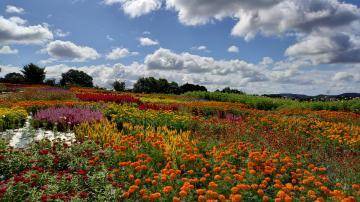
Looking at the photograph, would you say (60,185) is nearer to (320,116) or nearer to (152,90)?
(320,116)

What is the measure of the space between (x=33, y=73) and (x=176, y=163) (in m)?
41.8

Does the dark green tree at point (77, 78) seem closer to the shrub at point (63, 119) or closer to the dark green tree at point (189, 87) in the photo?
the dark green tree at point (189, 87)

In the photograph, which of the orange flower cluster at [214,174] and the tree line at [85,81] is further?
the tree line at [85,81]

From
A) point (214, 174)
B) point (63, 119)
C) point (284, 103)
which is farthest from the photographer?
point (284, 103)

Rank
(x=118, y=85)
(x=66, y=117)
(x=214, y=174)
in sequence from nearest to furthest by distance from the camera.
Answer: (x=214, y=174) → (x=66, y=117) → (x=118, y=85)

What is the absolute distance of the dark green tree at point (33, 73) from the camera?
150ft

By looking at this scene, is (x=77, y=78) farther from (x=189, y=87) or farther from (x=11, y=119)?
(x=11, y=119)

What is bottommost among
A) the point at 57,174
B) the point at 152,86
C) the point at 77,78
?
the point at 57,174

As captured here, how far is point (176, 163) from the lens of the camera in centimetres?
768

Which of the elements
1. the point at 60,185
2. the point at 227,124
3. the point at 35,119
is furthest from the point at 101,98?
the point at 60,185

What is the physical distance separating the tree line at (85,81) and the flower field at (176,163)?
27607 millimetres

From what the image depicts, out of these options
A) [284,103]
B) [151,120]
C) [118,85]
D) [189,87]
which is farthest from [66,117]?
[189,87]

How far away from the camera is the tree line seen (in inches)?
1775

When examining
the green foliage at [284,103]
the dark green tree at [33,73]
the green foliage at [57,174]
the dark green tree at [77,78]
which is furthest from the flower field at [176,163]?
the dark green tree at [77,78]
